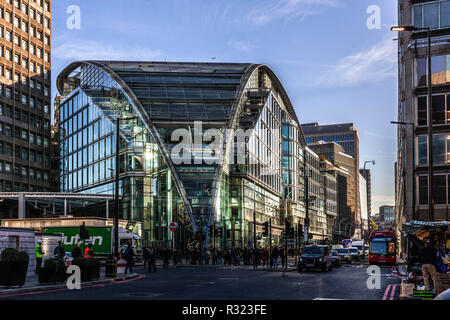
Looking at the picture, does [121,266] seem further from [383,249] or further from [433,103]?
[433,103]

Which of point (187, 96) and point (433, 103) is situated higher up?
point (187, 96)

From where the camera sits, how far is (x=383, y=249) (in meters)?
56.9

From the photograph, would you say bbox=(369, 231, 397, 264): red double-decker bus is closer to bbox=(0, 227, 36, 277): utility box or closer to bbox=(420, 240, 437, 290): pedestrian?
bbox=(0, 227, 36, 277): utility box

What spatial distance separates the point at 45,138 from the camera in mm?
111375

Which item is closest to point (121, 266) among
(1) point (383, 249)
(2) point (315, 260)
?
(2) point (315, 260)

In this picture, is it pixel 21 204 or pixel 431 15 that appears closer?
pixel 431 15

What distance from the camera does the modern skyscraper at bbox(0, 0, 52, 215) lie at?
99.3 metres

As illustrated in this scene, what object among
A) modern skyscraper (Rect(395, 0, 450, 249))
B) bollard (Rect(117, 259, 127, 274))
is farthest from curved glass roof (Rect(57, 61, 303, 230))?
bollard (Rect(117, 259, 127, 274))

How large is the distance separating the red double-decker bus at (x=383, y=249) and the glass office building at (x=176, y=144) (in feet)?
59.5

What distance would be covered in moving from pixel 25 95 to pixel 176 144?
1654 inches

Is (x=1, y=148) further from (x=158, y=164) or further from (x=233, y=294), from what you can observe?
(x=233, y=294)

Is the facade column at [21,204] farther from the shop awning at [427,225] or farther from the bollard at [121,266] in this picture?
the shop awning at [427,225]
